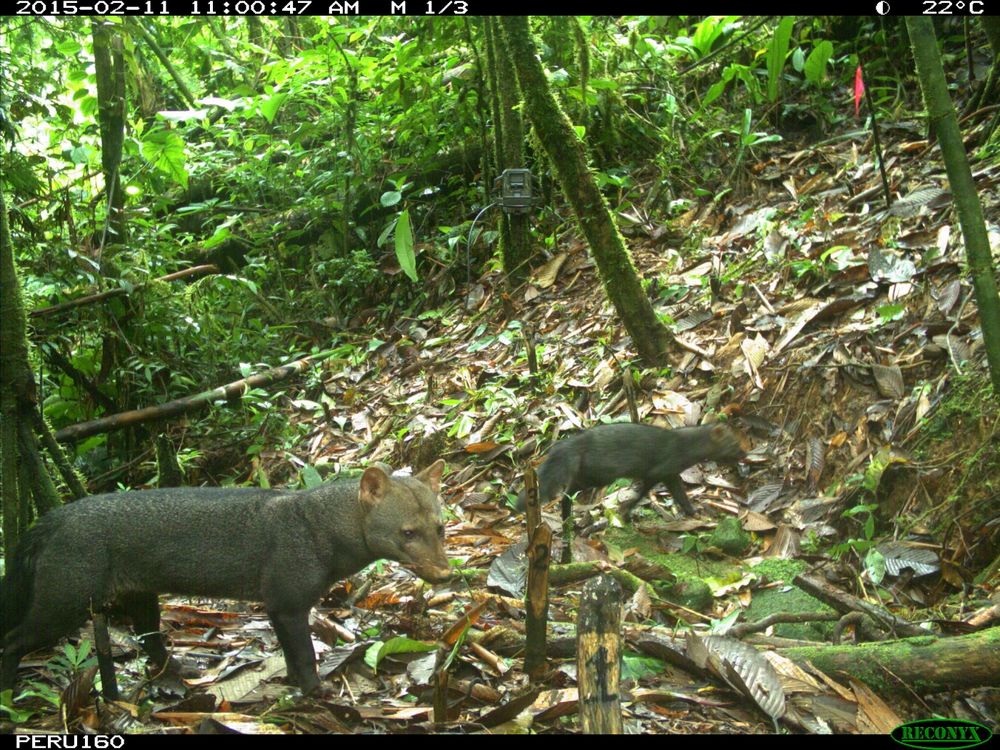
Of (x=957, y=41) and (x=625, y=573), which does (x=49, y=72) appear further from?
(x=957, y=41)

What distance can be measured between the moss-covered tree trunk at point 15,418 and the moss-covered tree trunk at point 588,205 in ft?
12.5

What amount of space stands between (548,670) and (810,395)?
3411 millimetres

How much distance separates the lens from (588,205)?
23.7 ft

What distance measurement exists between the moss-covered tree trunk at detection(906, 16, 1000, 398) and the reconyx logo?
2095 mm

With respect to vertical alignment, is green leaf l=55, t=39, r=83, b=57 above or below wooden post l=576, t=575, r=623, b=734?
above

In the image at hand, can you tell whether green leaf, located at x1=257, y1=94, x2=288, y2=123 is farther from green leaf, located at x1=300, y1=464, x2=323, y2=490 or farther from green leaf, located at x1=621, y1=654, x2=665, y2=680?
green leaf, located at x1=621, y1=654, x2=665, y2=680

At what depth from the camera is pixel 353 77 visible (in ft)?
28.5

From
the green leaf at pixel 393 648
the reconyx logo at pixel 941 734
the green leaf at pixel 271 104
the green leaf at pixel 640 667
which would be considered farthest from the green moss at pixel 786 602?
the green leaf at pixel 271 104

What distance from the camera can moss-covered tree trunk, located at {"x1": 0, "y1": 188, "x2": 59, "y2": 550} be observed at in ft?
16.7

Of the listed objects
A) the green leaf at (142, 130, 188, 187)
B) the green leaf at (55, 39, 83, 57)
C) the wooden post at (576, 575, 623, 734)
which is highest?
the green leaf at (55, 39, 83, 57)

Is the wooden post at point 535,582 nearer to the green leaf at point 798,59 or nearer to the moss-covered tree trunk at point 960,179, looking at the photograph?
the moss-covered tree trunk at point 960,179

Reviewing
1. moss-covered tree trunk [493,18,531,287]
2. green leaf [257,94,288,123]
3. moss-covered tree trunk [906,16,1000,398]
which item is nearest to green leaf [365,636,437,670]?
moss-covered tree trunk [906,16,1000,398]

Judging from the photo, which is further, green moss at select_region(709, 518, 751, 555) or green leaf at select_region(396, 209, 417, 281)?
green leaf at select_region(396, 209, 417, 281)

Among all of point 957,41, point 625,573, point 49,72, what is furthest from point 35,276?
point 957,41
